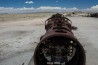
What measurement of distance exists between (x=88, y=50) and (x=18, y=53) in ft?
14.2

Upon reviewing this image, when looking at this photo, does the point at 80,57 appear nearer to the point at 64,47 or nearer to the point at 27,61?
the point at 64,47

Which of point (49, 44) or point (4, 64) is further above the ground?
point (49, 44)

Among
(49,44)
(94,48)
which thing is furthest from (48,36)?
(94,48)

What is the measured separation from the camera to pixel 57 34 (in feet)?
21.4

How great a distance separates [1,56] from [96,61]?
5.32 m

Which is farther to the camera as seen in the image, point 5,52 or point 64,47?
point 5,52

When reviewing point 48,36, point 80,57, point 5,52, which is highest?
point 48,36

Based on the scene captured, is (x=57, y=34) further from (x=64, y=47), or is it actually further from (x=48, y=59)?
(x=48, y=59)

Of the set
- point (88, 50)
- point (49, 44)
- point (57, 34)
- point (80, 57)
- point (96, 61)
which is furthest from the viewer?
point (88, 50)

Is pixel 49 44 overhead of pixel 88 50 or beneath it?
overhead

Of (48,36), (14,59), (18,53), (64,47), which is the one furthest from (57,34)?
(18,53)

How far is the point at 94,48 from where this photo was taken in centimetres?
1217

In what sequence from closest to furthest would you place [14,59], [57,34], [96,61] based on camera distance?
1. [57,34]
2. [96,61]
3. [14,59]

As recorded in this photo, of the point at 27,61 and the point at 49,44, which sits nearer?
the point at 49,44
